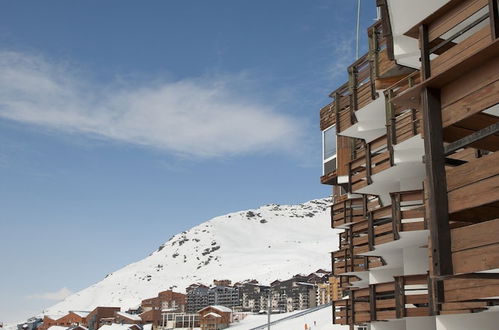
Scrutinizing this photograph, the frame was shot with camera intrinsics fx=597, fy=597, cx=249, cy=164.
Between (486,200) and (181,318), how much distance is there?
79.0 metres

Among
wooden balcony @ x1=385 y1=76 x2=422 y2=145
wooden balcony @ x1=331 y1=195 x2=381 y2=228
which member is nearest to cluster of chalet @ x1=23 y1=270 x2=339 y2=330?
wooden balcony @ x1=331 y1=195 x2=381 y2=228

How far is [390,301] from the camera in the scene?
20.2 meters

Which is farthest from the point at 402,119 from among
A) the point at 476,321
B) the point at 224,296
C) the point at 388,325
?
the point at 224,296

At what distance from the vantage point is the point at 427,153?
371 inches

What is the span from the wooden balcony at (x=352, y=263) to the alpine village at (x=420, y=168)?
0.16 ft

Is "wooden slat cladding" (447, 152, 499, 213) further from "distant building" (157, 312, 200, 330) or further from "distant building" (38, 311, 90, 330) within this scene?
"distant building" (38, 311, 90, 330)

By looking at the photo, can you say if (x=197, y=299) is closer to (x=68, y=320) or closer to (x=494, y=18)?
(x=68, y=320)

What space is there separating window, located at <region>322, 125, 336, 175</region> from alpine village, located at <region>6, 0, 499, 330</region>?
0.24 ft

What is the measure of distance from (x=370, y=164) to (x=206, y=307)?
55448 mm

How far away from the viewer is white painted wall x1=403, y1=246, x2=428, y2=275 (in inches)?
785

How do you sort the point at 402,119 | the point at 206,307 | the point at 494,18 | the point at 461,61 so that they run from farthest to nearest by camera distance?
1. the point at 206,307
2. the point at 402,119
3. the point at 461,61
4. the point at 494,18

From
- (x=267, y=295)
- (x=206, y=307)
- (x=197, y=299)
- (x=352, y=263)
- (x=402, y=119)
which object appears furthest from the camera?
(x=197, y=299)

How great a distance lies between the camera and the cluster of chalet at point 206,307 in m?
78.6

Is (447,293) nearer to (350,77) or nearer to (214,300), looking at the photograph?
(350,77)
